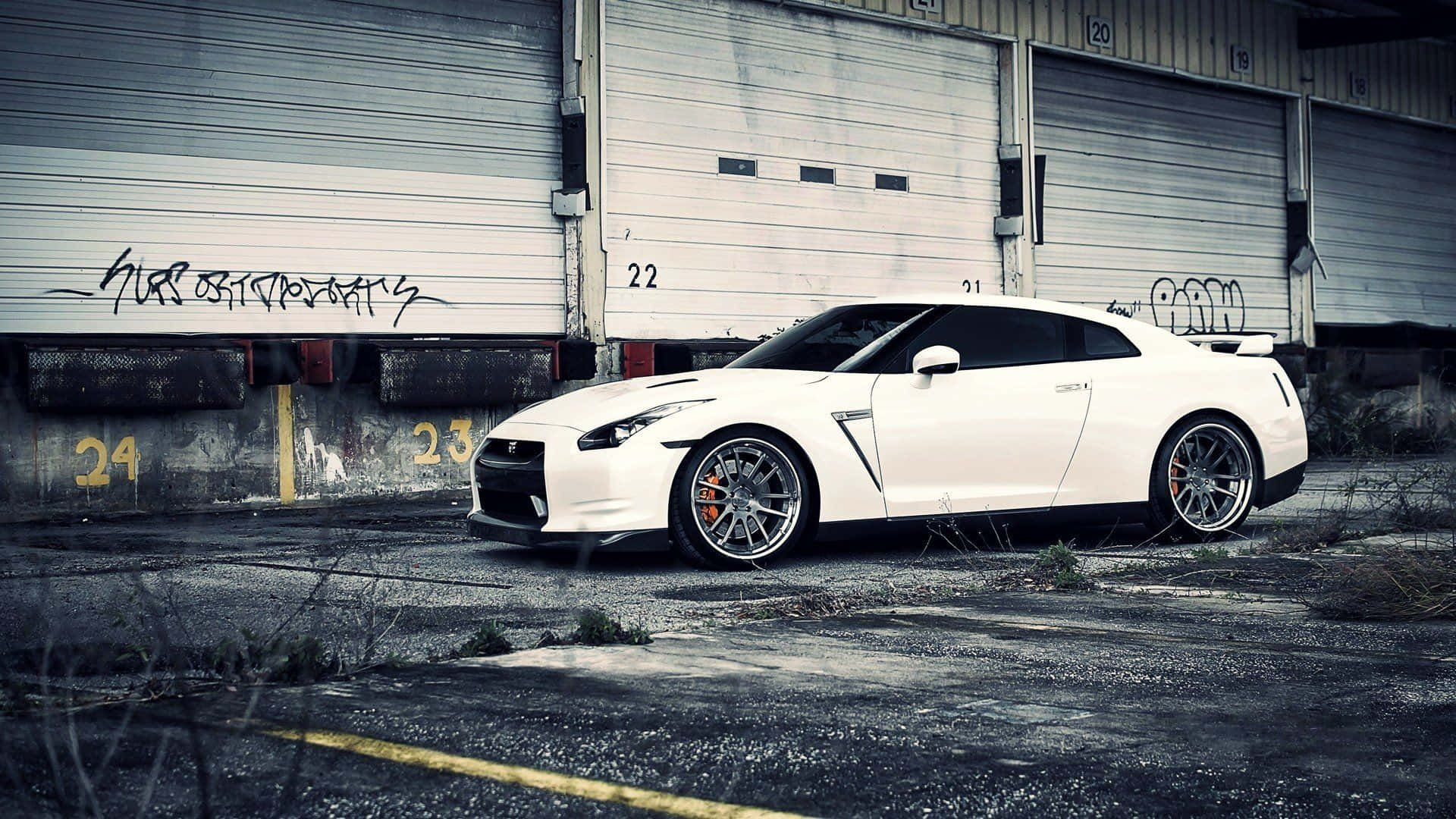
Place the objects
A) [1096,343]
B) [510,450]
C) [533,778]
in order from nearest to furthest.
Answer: [533,778] → [510,450] → [1096,343]

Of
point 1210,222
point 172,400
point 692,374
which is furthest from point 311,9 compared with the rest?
point 1210,222

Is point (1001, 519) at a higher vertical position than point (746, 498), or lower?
lower

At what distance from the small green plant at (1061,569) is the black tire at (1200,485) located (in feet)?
5.02

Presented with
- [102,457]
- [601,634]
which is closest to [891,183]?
[102,457]

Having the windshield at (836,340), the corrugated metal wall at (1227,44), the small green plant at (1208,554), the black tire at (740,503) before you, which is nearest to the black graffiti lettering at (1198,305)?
the corrugated metal wall at (1227,44)

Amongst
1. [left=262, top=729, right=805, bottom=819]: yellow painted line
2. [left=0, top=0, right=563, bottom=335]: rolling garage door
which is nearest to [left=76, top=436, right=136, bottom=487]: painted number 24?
[left=0, top=0, right=563, bottom=335]: rolling garage door

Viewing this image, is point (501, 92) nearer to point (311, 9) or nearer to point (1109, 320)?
point (311, 9)

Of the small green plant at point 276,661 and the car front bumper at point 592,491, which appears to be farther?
the car front bumper at point 592,491

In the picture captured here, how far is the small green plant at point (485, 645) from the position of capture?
459 cm

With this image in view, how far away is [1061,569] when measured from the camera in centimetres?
653

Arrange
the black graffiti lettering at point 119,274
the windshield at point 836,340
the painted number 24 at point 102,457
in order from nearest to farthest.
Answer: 1. the windshield at point 836,340
2. the painted number 24 at point 102,457
3. the black graffiti lettering at point 119,274

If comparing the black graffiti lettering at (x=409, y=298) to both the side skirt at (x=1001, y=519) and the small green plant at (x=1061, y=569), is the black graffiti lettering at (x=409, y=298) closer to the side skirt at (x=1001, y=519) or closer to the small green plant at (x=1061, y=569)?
the side skirt at (x=1001, y=519)

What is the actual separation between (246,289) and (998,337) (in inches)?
250

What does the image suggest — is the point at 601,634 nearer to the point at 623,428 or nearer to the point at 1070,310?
the point at 623,428
